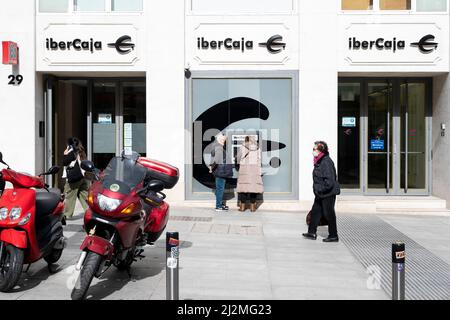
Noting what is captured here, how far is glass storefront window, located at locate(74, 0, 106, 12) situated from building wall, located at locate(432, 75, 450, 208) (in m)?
8.43

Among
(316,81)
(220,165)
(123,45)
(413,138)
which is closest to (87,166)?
(220,165)

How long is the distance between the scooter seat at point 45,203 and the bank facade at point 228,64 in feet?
20.3

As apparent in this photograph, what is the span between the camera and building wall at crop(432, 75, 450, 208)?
12.0 m

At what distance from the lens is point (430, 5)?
12.1 metres

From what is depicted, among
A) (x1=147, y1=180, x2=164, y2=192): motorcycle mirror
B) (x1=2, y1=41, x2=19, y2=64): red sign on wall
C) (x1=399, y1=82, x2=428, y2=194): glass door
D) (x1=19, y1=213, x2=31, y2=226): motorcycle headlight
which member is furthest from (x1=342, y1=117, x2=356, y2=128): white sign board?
(x1=19, y1=213, x2=31, y2=226): motorcycle headlight

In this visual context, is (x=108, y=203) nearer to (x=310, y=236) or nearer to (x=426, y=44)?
(x=310, y=236)

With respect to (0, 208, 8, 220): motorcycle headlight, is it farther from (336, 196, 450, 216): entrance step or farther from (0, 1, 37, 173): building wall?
(336, 196, 450, 216): entrance step

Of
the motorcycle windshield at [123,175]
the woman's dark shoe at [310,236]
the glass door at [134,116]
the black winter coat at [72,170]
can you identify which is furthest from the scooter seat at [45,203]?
the glass door at [134,116]

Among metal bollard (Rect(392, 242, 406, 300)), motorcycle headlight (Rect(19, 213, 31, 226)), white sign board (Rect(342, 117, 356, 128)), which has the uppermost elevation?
white sign board (Rect(342, 117, 356, 128))

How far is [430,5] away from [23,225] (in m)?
10.7

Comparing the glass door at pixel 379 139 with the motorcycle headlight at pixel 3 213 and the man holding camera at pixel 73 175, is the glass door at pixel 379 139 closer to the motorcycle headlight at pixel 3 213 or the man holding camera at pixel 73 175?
the man holding camera at pixel 73 175

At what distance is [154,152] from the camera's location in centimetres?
1204

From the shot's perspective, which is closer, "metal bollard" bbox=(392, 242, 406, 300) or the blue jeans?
"metal bollard" bbox=(392, 242, 406, 300)
